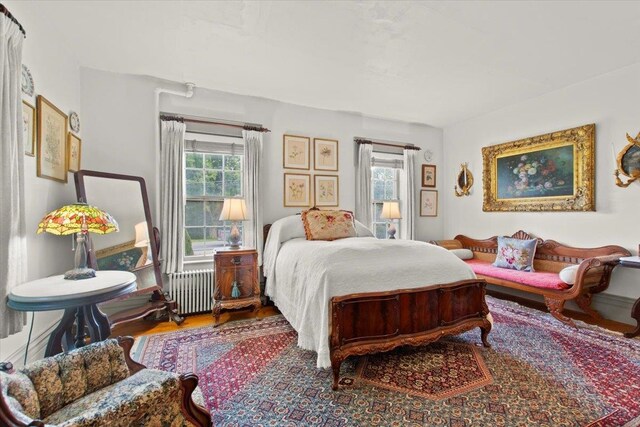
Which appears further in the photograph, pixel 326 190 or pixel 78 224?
pixel 326 190

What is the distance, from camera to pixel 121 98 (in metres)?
3.40

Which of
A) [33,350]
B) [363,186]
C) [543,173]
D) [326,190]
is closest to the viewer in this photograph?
[33,350]

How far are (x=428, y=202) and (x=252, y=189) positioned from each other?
10.5 feet

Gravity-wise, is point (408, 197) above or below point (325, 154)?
below

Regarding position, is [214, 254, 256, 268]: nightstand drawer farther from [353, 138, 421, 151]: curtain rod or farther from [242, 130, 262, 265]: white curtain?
[353, 138, 421, 151]: curtain rod

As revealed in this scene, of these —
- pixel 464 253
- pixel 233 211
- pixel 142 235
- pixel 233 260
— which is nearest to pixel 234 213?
pixel 233 211

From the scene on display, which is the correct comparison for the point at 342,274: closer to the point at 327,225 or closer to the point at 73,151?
the point at 327,225

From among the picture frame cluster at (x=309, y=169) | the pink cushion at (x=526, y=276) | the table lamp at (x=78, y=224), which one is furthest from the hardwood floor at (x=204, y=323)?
the picture frame cluster at (x=309, y=169)

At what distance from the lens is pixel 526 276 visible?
11.8ft

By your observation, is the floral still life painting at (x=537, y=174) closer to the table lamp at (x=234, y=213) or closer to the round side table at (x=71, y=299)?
the table lamp at (x=234, y=213)

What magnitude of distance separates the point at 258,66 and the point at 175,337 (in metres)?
2.88

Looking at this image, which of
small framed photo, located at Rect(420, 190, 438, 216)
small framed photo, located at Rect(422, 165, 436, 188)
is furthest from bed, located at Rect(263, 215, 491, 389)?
small framed photo, located at Rect(422, 165, 436, 188)

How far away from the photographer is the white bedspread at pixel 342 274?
2230 mm

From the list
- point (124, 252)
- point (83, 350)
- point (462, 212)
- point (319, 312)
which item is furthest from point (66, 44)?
point (462, 212)
